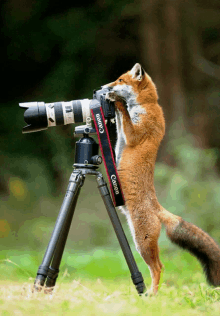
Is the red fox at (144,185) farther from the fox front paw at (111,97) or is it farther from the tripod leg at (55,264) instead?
the tripod leg at (55,264)

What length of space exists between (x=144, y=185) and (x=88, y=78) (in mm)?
2458

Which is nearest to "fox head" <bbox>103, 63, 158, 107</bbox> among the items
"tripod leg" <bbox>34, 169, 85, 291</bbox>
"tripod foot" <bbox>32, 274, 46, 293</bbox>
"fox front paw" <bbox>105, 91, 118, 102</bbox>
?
"fox front paw" <bbox>105, 91, 118, 102</bbox>

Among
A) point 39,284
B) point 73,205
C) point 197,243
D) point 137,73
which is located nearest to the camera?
point 39,284

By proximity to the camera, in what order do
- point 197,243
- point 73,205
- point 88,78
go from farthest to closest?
point 88,78 < point 197,243 < point 73,205

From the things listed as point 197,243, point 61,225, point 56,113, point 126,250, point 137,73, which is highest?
point 137,73

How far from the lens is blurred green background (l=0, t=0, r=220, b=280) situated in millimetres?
3871

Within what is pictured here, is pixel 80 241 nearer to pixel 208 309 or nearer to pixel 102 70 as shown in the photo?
pixel 102 70

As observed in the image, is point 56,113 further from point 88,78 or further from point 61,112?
point 88,78

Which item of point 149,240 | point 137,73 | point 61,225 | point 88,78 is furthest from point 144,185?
point 88,78

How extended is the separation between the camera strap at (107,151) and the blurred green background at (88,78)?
2.05 meters

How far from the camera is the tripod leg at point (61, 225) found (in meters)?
1.54

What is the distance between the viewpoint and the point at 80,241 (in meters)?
3.78

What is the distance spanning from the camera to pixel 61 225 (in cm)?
159

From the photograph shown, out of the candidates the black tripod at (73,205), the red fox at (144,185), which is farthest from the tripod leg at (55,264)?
the red fox at (144,185)
